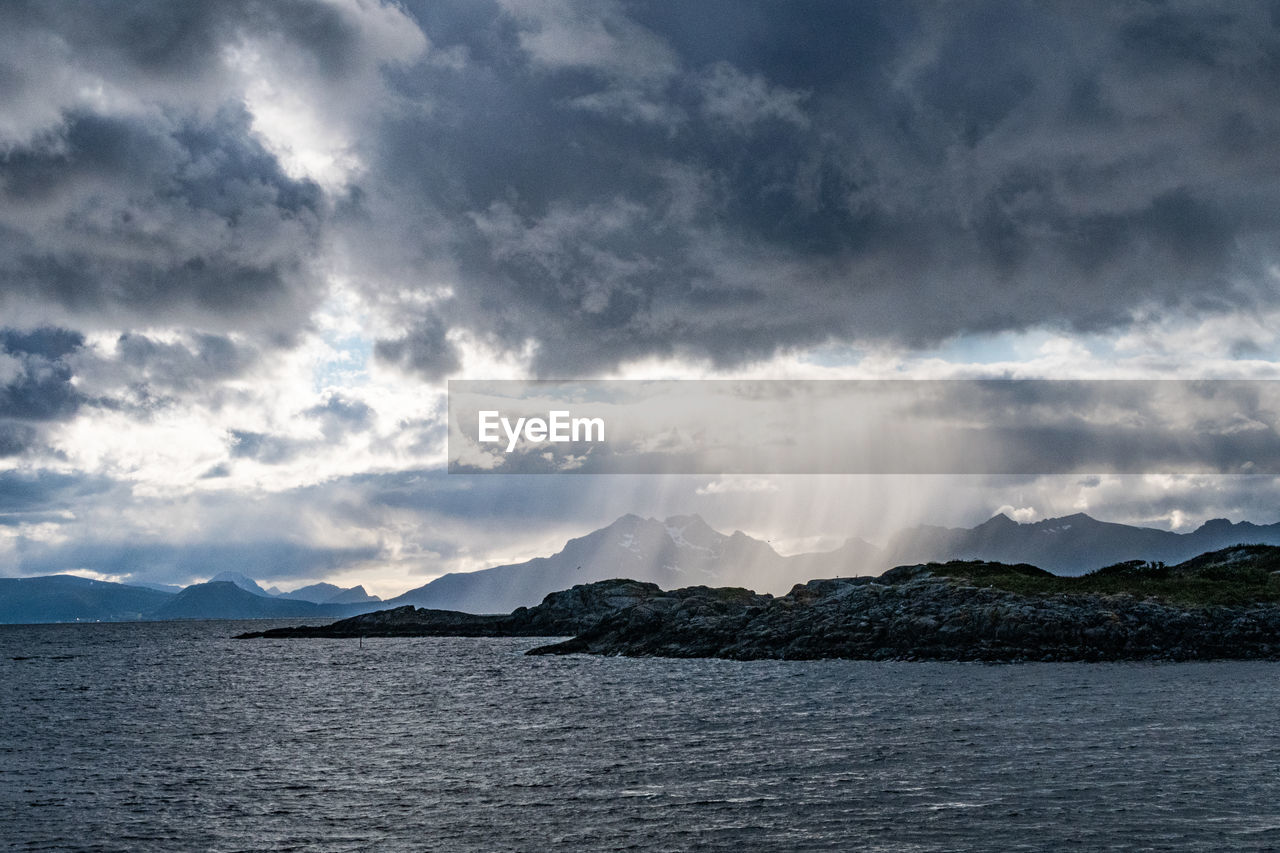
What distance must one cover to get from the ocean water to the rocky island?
46.9 feet

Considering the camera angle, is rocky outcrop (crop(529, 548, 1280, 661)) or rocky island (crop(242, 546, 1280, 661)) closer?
rocky outcrop (crop(529, 548, 1280, 661))

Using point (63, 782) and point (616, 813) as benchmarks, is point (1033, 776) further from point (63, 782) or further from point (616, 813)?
point (63, 782)

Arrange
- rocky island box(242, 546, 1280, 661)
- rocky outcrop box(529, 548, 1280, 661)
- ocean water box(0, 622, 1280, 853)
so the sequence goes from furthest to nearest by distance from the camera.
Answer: rocky island box(242, 546, 1280, 661), rocky outcrop box(529, 548, 1280, 661), ocean water box(0, 622, 1280, 853)

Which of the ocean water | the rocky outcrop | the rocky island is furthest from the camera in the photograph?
the rocky island

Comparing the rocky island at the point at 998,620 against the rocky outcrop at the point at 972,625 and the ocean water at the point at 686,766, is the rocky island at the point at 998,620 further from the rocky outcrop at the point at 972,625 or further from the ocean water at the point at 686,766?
the ocean water at the point at 686,766

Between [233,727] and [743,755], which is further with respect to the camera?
[233,727]

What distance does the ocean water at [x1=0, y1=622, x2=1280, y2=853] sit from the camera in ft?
89.3

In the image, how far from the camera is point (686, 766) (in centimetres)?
3825

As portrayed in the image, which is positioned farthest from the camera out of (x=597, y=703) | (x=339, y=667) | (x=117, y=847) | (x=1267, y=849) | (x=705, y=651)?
(x=339, y=667)

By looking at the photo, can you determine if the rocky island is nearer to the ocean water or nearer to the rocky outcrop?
the rocky outcrop

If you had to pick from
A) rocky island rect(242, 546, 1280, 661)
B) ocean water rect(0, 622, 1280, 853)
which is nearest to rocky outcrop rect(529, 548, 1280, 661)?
rocky island rect(242, 546, 1280, 661)

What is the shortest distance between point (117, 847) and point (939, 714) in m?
41.1

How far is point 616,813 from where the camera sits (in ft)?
98.3

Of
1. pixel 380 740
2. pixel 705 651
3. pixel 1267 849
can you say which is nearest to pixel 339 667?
pixel 705 651
